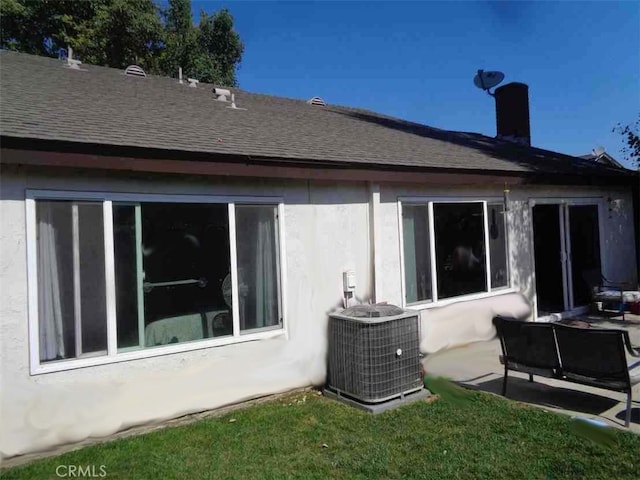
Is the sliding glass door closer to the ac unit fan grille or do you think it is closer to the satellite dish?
the ac unit fan grille

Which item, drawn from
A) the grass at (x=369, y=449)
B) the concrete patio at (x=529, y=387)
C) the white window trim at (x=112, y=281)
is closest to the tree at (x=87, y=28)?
the white window trim at (x=112, y=281)

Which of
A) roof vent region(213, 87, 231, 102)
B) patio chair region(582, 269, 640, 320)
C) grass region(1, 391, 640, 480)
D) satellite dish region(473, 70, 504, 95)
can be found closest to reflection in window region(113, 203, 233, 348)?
grass region(1, 391, 640, 480)

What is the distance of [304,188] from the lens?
6156 mm

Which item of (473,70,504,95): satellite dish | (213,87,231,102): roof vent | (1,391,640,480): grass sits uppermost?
(473,70,504,95): satellite dish

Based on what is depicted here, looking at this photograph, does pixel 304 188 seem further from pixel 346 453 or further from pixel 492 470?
pixel 492 470

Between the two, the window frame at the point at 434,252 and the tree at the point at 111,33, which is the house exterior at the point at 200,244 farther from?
the tree at the point at 111,33

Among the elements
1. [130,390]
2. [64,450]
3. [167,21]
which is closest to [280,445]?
[130,390]

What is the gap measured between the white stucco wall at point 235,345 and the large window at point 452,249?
0.22 metres

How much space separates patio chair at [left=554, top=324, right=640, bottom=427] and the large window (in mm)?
2631

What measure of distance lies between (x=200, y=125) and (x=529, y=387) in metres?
5.30

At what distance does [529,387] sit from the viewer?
5.79m

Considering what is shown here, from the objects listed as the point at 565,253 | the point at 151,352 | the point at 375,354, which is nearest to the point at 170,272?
the point at 151,352

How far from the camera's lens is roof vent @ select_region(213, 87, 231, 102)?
8.91 meters

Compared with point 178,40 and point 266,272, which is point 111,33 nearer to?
point 178,40
